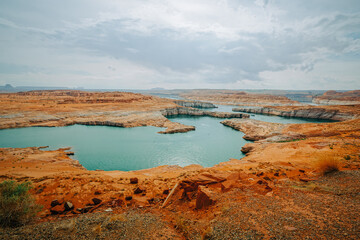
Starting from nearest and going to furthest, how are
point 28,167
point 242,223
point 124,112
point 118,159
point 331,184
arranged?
point 242,223
point 331,184
point 28,167
point 118,159
point 124,112

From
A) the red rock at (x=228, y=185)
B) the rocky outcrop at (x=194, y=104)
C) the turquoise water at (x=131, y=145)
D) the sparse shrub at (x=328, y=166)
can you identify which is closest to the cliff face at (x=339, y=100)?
the rocky outcrop at (x=194, y=104)

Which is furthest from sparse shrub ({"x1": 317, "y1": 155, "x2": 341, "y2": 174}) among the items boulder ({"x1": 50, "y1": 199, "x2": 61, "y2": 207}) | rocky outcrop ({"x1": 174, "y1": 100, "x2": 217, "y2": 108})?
rocky outcrop ({"x1": 174, "y1": 100, "x2": 217, "y2": 108})

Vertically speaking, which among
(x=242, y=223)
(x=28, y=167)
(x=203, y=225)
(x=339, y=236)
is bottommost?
(x=28, y=167)

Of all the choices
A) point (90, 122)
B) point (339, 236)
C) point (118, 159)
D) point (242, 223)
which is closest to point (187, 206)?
point (242, 223)

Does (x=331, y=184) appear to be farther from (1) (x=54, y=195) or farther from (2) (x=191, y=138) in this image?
(2) (x=191, y=138)

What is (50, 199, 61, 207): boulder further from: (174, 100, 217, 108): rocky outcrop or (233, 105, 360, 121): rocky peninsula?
(174, 100, 217, 108): rocky outcrop

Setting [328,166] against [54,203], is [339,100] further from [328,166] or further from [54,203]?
[54,203]

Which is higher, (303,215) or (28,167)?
(303,215)

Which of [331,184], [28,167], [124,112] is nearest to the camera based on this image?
[331,184]

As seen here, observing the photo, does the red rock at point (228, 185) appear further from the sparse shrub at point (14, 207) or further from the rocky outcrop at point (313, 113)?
the rocky outcrop at point (313, 113)
